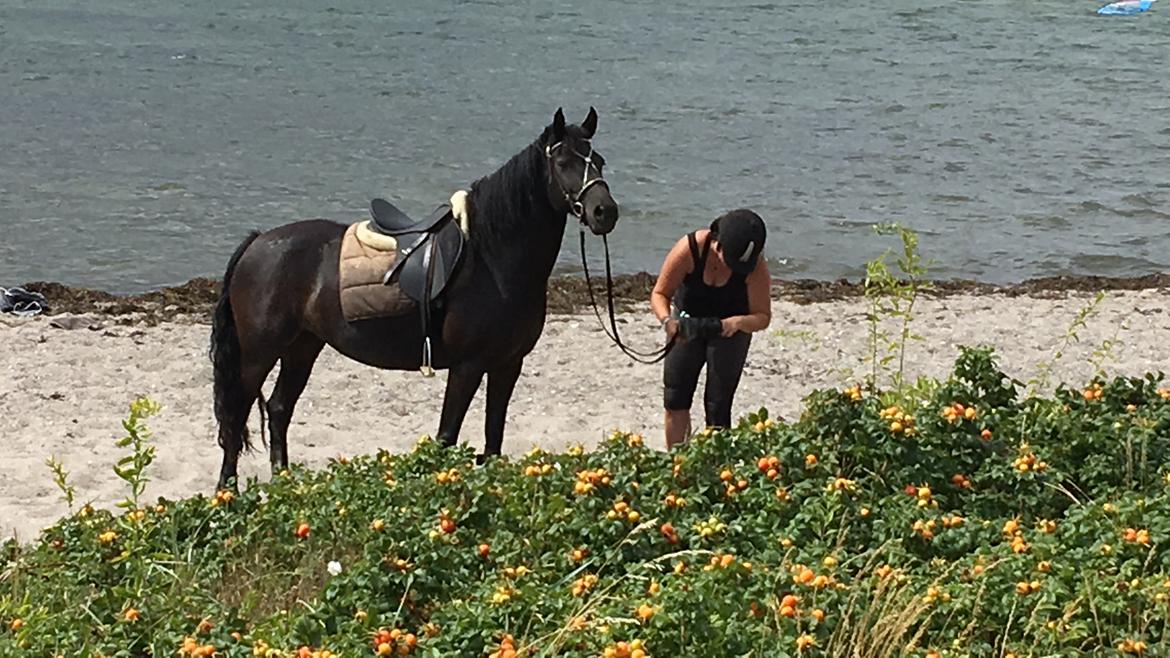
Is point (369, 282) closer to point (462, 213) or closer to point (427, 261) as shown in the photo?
point (427, 261)

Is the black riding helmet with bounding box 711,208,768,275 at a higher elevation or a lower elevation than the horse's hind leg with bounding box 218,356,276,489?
higher

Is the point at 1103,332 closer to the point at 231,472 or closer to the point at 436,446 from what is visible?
the point at 231,472

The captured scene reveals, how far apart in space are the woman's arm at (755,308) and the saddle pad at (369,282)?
158 cm

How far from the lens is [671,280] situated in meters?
8.12

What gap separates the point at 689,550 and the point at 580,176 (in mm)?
2543

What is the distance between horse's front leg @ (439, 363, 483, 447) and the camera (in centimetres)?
782

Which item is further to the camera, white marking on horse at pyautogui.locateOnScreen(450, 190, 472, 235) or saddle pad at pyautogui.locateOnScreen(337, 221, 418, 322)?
saddle pad at pyautogui.locateOnScreen(337, 221, 418, 322)

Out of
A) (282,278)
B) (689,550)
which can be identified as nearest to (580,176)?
(282,278)

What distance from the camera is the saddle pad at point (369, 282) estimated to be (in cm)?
790

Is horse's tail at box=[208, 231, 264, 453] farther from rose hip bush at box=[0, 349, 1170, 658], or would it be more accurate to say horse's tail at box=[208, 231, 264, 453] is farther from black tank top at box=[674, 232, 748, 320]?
rose hip bush at box=[0, 349, 1170, 658]

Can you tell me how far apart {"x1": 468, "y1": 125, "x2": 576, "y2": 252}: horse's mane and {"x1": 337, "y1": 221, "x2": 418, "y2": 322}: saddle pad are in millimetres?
473

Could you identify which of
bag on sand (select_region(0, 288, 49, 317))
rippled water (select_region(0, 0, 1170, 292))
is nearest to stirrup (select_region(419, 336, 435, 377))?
bag on sand (select_region(0, 288, 49, 317))

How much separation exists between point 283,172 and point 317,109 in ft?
15.0

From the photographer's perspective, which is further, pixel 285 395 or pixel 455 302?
pixel 285 395
